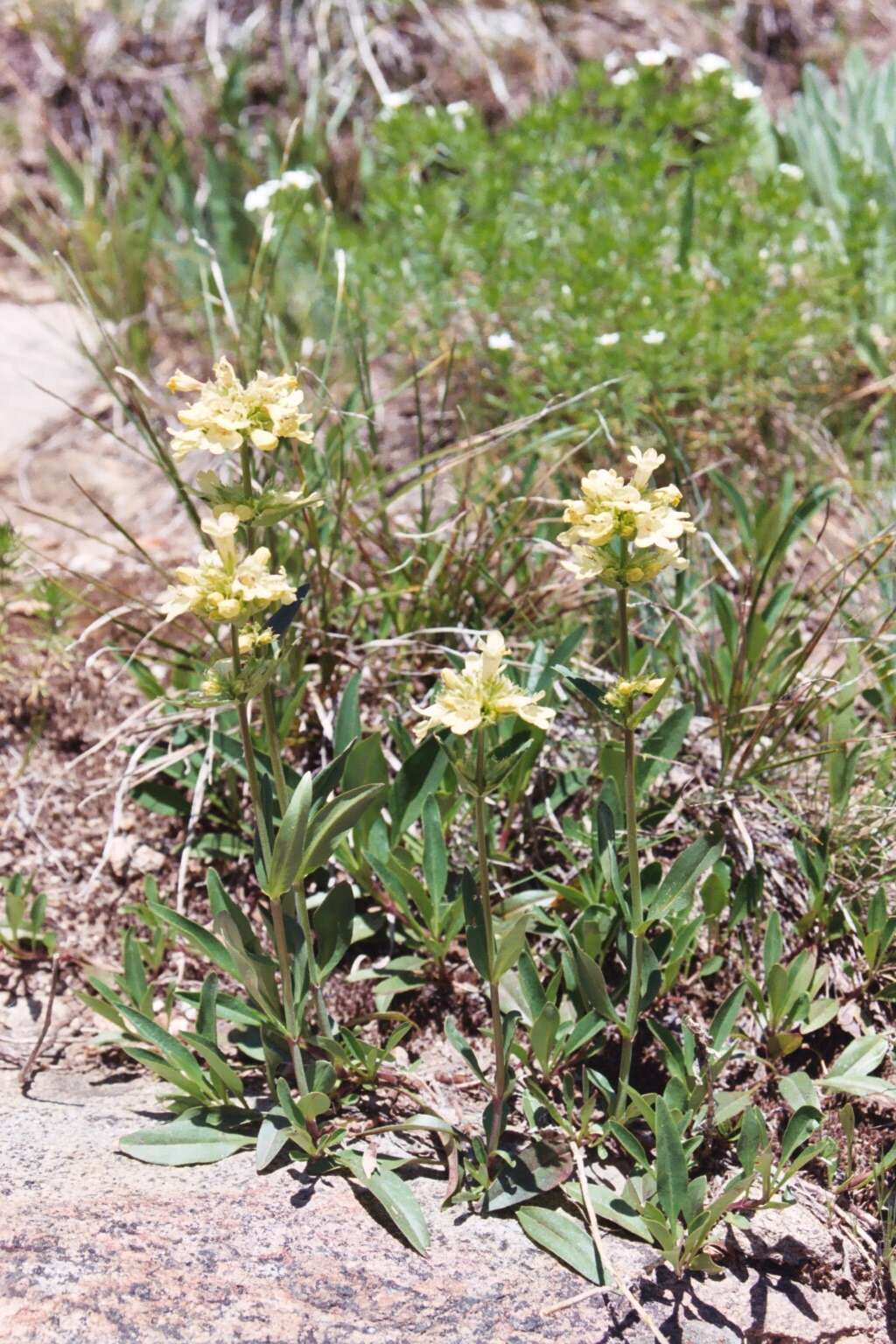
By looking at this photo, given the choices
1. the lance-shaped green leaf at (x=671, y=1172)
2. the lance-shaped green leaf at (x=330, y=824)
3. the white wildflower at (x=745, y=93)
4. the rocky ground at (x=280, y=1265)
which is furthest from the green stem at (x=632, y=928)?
the white wildflower at (x=745, y=93)

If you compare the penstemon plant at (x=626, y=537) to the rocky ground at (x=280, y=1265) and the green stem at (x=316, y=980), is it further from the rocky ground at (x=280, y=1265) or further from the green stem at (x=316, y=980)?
the rocky ground at (x=280, y=1265)

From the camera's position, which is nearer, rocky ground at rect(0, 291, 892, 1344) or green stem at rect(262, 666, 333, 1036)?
rocky ground at rect(0, 291, 892, 1344)

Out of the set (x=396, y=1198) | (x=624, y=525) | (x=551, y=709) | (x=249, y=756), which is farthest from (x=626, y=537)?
(x=396, y=1198)

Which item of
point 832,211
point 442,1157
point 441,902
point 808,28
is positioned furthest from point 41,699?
point 808,28

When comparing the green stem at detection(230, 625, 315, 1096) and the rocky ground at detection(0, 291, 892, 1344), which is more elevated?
the green stem at detection(230, 625, 315, 1096)

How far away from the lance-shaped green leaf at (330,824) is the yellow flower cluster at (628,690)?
0.37 m

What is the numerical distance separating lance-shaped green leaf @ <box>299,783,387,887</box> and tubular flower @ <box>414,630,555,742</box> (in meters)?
0.24

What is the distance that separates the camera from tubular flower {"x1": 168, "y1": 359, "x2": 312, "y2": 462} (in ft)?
5.20

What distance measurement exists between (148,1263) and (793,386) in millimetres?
3034

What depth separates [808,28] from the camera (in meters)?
5.37

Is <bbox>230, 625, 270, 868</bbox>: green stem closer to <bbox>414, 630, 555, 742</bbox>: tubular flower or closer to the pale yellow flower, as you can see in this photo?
the pale yellow flower

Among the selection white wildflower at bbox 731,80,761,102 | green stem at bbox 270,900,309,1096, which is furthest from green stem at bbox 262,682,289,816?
white wildflower at bbox 731,80,761,102

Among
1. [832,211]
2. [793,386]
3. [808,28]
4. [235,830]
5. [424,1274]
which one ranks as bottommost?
[424,1274]

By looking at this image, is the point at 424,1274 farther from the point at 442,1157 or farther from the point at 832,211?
the point at 832,211
